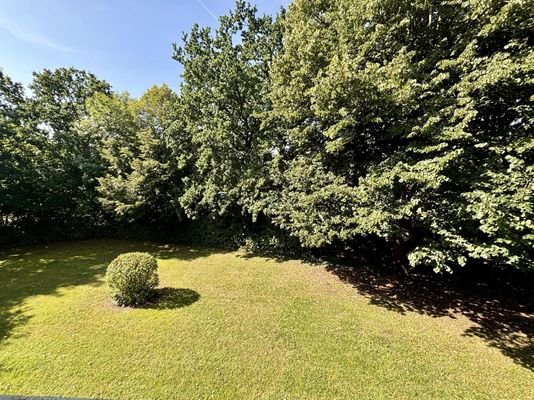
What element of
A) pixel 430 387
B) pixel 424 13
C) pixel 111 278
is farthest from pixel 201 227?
pixel 424 13

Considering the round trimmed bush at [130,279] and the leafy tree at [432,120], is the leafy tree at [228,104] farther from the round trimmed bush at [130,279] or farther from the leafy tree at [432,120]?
the round trimmed bush at [130,279]

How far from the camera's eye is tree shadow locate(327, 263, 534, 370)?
6.16 meters

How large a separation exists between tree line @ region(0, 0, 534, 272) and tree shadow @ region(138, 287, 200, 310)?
440 cm

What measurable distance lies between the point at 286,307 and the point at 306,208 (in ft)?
12.1

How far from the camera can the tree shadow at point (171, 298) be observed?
7.28 metres

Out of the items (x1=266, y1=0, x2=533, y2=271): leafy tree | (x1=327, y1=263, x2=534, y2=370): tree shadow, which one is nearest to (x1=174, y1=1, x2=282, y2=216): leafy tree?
(x1=266, y1=0, x2=533, y2=271): leafy tree

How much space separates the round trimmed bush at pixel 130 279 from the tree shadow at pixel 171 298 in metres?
0.37

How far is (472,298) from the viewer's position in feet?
26.9

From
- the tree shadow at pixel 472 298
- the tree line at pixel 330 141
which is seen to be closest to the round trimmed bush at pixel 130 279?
the tree line at pixel 330 141

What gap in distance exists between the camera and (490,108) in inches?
268

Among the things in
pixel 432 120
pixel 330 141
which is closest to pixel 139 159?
pixel 330 141

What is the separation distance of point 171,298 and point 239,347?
3413 mm

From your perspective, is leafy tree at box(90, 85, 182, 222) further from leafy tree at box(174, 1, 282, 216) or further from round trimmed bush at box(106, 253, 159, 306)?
round trimmed bush at box(106, 253, 159, 306)

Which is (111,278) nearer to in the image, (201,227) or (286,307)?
(286,307)
